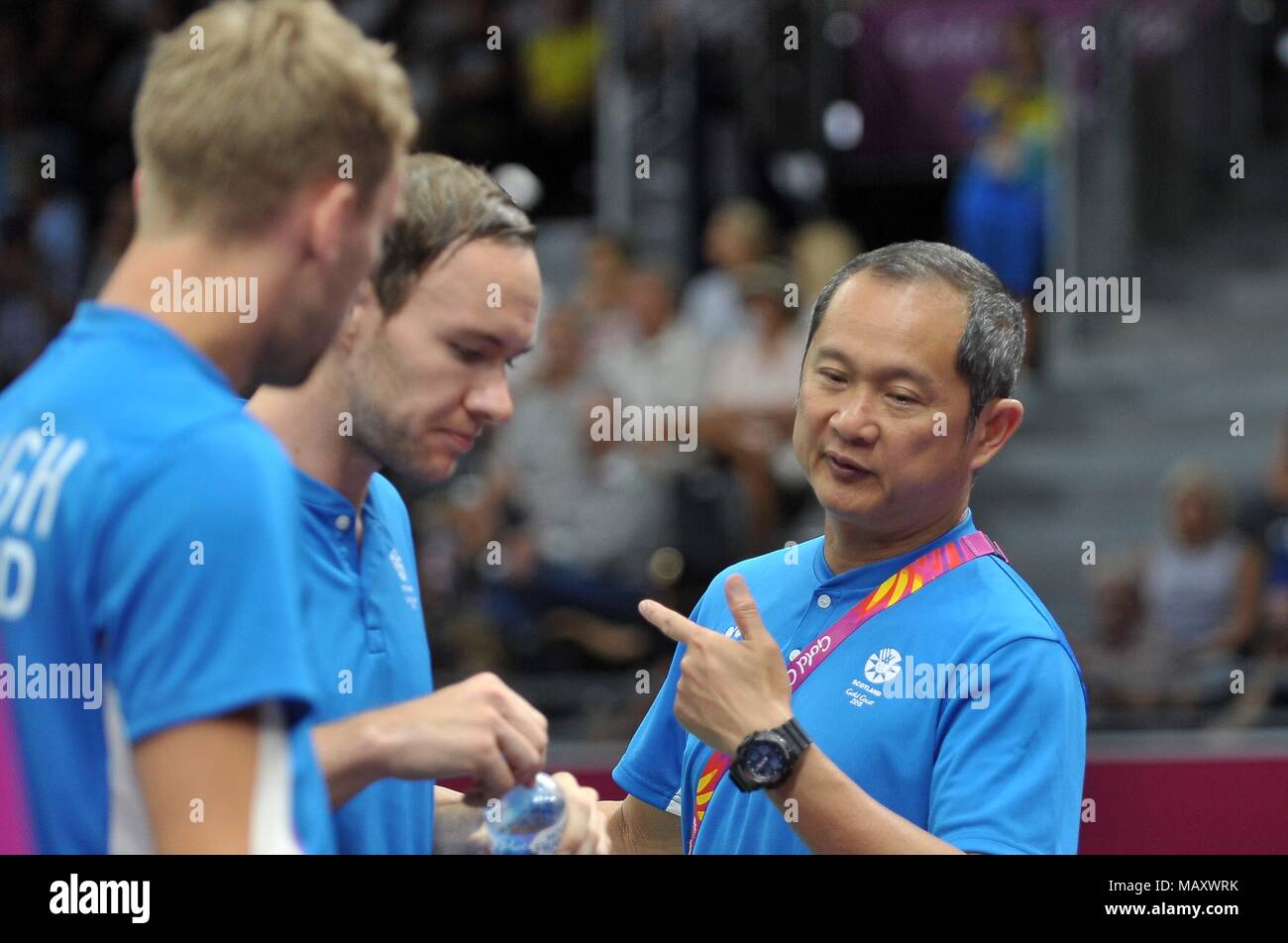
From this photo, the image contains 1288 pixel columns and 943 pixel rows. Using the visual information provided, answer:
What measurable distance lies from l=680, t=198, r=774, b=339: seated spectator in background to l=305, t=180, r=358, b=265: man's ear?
5.97 meters

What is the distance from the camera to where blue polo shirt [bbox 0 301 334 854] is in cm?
156

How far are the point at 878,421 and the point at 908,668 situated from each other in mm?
420

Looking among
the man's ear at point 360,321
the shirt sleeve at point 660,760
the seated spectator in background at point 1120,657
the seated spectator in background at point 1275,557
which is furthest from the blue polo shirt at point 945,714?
the seated spectator in background at point 1275,557

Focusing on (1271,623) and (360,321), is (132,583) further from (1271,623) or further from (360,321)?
(1271,623)

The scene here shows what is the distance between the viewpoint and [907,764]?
99.2 inches

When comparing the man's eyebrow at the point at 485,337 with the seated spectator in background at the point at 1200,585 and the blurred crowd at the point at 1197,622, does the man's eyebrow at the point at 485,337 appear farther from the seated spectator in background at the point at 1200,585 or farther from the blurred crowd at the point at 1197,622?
the seated spectator in background at the point at 1200,585

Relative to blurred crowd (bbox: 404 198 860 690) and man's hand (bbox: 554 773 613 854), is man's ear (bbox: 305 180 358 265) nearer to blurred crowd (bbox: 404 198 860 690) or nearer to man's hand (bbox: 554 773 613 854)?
man's hand (bbox: 554 773 613 854)

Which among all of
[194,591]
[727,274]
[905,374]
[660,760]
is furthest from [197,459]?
[727,274]

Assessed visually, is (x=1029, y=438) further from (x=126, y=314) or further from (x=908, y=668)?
(x=126, y=314)

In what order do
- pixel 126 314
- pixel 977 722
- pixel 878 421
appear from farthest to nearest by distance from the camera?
pixel 878 421, pixel 977 722, pixel 126 314

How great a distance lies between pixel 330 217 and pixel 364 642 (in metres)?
0.90

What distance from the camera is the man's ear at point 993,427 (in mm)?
2789

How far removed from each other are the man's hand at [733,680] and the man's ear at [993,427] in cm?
56

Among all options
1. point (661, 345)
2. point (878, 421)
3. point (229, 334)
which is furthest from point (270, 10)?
point (661, 345)
